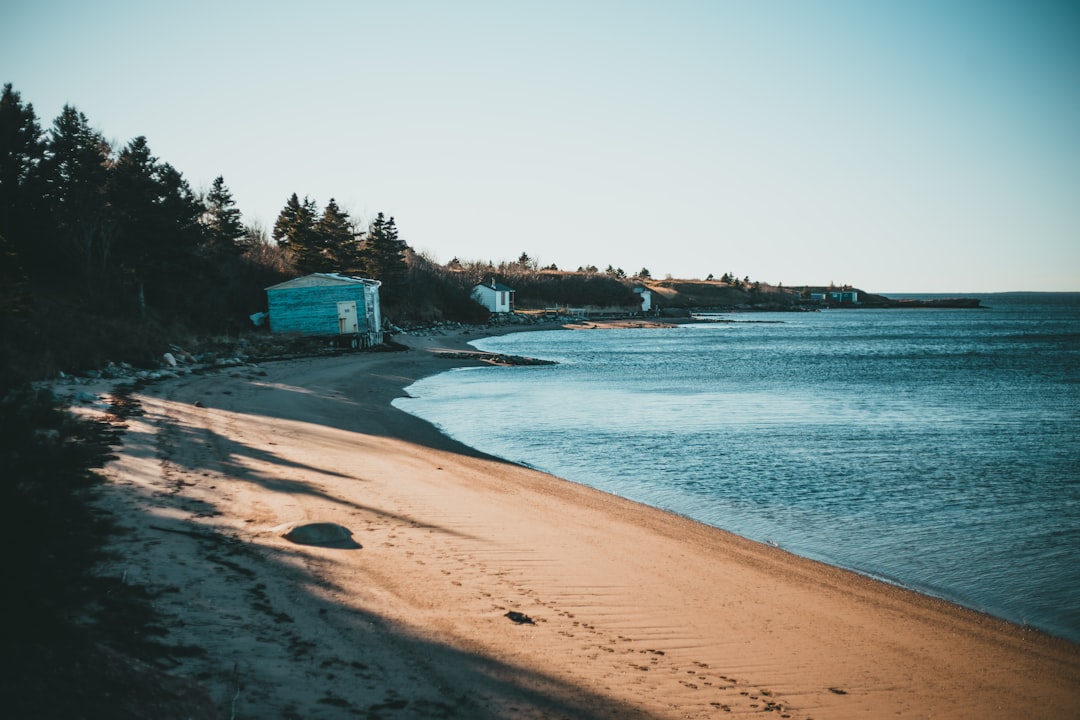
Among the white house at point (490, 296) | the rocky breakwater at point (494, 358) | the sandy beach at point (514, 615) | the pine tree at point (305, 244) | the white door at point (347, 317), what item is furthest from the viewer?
the white house at point (490, 296)

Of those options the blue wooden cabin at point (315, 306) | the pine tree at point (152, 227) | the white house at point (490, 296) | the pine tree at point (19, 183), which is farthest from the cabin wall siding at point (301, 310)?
the white house at point (490, 296)

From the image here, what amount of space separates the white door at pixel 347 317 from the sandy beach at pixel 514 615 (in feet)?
106

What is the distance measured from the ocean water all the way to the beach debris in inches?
234

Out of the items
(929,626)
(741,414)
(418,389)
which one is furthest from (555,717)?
(418,389)

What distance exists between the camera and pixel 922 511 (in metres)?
12.5

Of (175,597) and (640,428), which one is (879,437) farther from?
(175,597)

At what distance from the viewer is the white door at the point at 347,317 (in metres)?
43.7

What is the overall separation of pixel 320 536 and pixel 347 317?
A: 1477 inches

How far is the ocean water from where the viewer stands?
10039mm

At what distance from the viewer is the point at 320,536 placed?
7.92 meters

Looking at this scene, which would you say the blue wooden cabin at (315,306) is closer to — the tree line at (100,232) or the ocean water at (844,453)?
the tree line at (100,232)

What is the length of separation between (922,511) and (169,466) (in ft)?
40.9

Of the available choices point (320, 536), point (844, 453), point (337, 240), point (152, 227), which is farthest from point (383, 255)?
point (320, 536)

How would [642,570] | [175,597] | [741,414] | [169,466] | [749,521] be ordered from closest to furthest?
[175,597] → [642,570] → [169,466] → [749,521] → [741,414]
